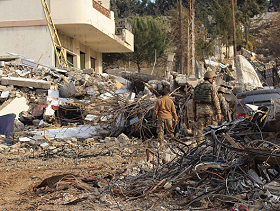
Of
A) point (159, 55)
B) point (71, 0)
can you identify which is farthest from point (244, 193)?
point (159, 55)

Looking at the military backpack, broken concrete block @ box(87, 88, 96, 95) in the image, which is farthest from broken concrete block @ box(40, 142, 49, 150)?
broken concrete block @ box(87, 88, 96, 95)

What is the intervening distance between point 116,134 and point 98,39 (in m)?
14.3

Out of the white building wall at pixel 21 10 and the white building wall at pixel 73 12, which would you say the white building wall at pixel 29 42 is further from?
the white building wall at pixel 73 12

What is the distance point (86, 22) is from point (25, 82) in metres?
6.85

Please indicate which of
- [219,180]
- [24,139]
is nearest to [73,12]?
[24,139]

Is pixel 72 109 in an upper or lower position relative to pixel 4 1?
lower

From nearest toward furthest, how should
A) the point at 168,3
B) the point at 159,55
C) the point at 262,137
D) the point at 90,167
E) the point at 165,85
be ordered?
1. the point at 262,137
2. the point at 90,167
3. the point at 165,85
4. the point at 159,55
5. the point at 168,3

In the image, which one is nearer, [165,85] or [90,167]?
[90,167]

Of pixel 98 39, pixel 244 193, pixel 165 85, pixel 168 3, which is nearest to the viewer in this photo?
pixel 244 193

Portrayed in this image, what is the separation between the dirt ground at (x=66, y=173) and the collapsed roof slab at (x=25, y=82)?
17.5 ft

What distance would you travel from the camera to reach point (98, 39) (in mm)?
21672

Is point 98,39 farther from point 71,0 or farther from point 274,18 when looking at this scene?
point 274,18

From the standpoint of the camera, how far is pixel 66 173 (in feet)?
14.2

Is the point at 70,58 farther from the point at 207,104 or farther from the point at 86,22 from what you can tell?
the point at 207,104
